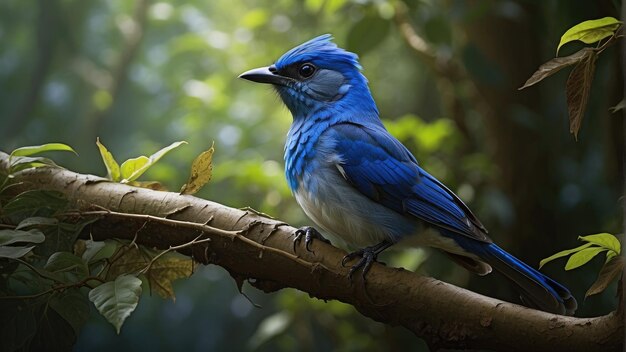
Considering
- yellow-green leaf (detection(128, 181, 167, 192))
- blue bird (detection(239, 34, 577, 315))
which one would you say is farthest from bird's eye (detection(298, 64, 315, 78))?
yellow-green leaf (detection(128, 181, 167, 192))

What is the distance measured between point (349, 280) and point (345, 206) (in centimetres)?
44

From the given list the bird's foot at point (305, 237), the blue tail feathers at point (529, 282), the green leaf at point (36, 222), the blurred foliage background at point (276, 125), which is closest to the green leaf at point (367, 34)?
the blurred foliage background at point (276, 125)

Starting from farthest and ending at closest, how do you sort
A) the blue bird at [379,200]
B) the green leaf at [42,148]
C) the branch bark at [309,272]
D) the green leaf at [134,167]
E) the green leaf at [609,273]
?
the blue bird at [379,200] → the green leaf at [134,167] → the green leaf at [42,148] → the branch bark at [309,272] → the green leaf at [609,273]

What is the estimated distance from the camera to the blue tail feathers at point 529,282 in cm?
202

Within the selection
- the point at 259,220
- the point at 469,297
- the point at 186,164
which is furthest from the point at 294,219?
the point at 469,297

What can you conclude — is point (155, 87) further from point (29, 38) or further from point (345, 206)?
point (345, 206)

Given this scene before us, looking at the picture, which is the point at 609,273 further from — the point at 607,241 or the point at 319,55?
the point at 319,55

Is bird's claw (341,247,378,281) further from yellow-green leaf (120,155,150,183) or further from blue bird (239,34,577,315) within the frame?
yellow-green leaf (120,155,150,183)

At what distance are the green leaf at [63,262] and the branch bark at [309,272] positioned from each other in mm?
199

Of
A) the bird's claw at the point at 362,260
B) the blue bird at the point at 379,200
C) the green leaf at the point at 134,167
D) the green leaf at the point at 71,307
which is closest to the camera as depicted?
the green leaf at the point at 71,307

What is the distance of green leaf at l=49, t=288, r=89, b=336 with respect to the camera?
1658 millimetres

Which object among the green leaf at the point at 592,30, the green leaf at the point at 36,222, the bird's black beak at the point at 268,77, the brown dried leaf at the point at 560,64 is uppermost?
the green leaf at the point at 592,30

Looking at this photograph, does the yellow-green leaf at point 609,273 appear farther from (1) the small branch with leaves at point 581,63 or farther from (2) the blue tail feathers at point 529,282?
(2) the blue tail feathers at point 529,282

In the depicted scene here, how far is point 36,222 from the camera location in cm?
174
